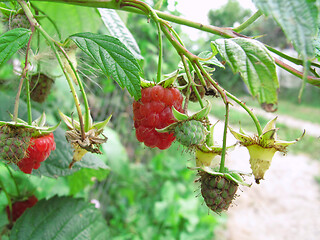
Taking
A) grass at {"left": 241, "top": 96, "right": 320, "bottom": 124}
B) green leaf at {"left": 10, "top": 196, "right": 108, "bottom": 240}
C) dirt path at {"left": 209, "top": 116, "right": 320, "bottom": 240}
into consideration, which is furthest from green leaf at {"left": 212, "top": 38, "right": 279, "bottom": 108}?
grass at {"left": 241, "top": 96, "right": 320, "bottom": 124}

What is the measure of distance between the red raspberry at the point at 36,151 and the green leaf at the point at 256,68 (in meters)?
0.39

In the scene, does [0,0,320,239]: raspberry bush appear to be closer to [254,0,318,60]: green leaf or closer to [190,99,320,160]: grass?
[254,0,318,60]: green leaf

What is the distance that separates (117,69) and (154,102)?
3.6 inches

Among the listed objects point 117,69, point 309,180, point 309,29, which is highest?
point 309,29

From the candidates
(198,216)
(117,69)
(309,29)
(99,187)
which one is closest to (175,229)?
(198,216)

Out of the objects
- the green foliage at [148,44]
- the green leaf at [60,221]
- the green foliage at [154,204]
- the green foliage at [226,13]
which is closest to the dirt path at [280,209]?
the green foliage at [154,204]

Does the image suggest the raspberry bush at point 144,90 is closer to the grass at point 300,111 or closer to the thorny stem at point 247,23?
the thorny stem at point 247,23

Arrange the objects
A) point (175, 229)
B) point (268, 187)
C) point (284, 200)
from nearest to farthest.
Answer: point (175, 229), point (284, 200), point (268, 187)

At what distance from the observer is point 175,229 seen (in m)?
2.65

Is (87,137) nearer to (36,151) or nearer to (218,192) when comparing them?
(36,151)

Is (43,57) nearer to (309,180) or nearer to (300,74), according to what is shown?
(300,74)

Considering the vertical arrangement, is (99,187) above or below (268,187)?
above

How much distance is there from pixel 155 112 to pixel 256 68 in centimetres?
20

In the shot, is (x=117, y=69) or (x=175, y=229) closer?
(x=117, y=69)
